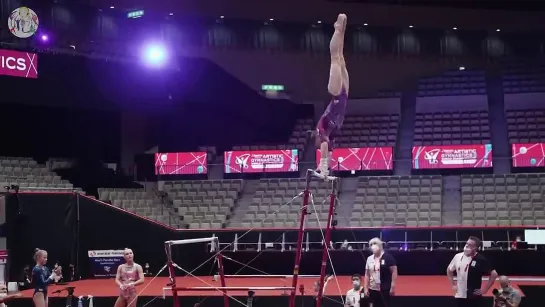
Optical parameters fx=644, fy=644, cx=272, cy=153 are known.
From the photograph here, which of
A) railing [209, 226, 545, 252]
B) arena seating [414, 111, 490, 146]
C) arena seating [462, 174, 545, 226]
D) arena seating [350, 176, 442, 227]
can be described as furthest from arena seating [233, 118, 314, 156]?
arena seating [462, 174, 545, 226]

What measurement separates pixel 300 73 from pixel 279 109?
2219 millimetres

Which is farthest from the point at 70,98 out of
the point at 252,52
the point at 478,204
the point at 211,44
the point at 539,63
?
the point at 539,63

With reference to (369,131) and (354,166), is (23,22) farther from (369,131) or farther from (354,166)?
(369,131)

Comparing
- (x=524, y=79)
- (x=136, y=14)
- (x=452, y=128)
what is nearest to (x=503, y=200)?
(x=452, y=128)

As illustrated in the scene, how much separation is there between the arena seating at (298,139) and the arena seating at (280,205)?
5.62 ft

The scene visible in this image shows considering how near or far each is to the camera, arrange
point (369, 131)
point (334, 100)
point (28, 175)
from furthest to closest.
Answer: point (369, 131), point (28, 175), point (334, 100)

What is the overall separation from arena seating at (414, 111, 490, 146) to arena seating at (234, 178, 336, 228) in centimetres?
472

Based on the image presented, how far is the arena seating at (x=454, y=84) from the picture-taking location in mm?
25781

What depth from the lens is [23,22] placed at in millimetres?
19438

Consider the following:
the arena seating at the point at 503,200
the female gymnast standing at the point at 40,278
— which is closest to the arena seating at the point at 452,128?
the arena seating at the point at 503,200

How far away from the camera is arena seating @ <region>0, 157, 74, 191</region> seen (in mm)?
18219

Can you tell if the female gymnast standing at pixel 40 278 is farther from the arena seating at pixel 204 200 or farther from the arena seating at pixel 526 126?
the arena seating at pixel 526 126

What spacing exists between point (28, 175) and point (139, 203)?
339 cm

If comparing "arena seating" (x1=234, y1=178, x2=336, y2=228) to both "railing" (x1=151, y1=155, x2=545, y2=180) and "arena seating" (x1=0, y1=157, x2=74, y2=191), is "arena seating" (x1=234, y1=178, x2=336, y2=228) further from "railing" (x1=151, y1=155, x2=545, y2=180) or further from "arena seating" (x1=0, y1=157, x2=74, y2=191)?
"arena seating" (x1=0, y1=157, x2=74, y2=191)
